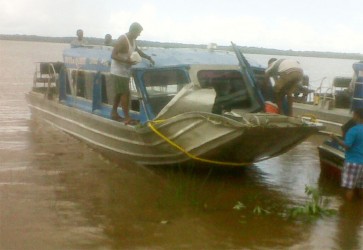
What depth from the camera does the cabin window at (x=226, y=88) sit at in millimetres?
10477

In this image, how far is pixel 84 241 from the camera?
22.3 feet

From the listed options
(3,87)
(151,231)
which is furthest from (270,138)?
(3,87)

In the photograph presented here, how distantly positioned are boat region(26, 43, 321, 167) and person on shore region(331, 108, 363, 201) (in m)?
0.94

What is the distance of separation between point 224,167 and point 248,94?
49.4 inches

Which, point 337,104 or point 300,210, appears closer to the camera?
point 300,210

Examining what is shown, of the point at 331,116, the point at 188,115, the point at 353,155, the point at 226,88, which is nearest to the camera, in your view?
the point at 353,155

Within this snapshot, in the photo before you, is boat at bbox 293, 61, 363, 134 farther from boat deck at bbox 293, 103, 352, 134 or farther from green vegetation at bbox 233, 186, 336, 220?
green vegetation at bbox 233, 186, 336, 220

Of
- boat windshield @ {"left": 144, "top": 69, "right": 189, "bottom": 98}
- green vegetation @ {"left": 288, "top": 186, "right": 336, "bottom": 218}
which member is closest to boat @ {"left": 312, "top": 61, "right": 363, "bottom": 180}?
green vegetation @ {"left": 288, "top": 186, "right": 336, "bottom": 218}

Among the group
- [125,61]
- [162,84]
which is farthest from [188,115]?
[125,61]

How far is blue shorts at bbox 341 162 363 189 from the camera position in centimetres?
867

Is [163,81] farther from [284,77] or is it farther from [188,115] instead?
[284,77]

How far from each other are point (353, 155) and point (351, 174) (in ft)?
0.89

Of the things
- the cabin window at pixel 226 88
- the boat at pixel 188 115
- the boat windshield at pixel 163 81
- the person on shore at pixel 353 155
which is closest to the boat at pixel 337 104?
the boat at pixel 188 115

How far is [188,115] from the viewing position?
9320mm
